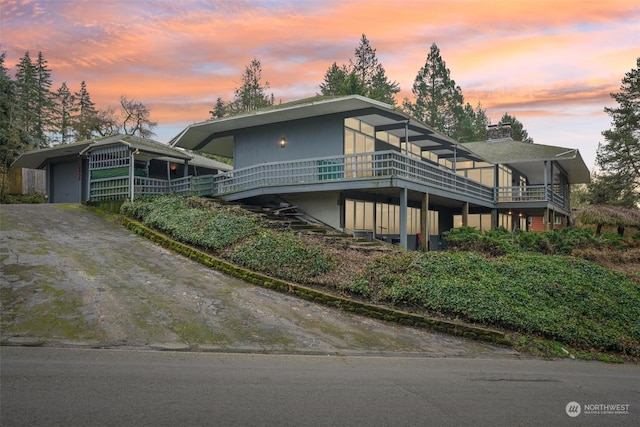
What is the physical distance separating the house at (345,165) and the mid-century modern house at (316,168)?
0.05 m

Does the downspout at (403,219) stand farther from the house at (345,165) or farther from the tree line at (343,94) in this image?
the tree line at (343,94)

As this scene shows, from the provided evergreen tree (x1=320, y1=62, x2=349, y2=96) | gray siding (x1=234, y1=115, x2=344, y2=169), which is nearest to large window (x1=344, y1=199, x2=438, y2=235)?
gray siding (x1=234, y1=115, x2=344, y2=169)

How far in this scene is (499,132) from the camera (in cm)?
4056

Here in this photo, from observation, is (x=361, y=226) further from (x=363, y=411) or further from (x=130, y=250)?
(x=363, y=411)

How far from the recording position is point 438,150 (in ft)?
92.2

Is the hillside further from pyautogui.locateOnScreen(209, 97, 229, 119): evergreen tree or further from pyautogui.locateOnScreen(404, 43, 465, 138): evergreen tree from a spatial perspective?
pyautogui.locateOnScreen(209, 97, 229, 119): evergreen tree

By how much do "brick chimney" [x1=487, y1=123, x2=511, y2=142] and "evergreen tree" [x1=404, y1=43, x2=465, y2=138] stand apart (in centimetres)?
1927

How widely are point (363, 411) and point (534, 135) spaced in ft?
271

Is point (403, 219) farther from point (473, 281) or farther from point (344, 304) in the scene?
point (344, 304)

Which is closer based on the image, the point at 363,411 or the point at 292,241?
the point at 363,411

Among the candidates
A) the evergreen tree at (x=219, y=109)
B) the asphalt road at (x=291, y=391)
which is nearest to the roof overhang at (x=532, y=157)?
the asphalt road at (x=291, y=391)

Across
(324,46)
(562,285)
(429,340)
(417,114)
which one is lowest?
(429,340)

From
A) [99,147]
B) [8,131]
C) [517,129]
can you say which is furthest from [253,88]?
[517,129]

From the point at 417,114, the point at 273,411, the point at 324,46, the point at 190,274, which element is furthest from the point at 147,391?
the point at 417,114
